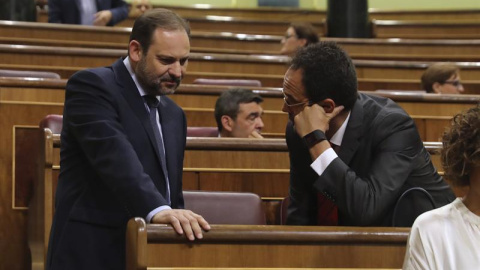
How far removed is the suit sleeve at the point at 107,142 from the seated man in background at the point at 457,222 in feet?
1.26

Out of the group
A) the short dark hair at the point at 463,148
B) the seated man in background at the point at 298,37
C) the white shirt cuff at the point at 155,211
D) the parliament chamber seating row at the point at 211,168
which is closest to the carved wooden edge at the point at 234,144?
the parliament chamber seating row at the point at 211,168

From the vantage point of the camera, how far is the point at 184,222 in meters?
1.20

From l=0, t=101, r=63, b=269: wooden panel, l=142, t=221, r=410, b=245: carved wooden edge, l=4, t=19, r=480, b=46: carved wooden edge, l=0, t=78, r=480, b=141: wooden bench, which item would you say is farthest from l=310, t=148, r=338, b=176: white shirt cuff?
l=4, t=19, r=480, b=46: carved wooden edge

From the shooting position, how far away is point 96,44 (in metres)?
3.49

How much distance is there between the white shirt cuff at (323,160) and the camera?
1.35 metres

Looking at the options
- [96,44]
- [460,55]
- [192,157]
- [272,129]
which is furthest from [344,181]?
[460,55]

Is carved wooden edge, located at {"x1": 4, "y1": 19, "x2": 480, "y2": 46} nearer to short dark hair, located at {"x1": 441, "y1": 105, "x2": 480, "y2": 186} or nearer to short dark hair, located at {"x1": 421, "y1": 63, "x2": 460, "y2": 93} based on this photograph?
short dark hair, located at {"x1": 421, "y1": 63, "x2": 460, "y2": 93}

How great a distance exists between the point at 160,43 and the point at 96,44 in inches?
85.7

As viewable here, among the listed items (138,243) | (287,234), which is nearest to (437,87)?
(287,234)

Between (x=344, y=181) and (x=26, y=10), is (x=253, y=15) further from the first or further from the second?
(x=344, y=181)

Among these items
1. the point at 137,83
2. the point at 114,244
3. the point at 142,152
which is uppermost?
the point at 137,83

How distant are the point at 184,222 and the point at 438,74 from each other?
211cm

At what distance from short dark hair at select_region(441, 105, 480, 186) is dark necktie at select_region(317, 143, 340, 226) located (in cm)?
31

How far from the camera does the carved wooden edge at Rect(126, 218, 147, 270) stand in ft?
3.74
